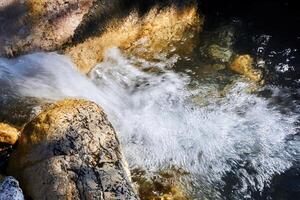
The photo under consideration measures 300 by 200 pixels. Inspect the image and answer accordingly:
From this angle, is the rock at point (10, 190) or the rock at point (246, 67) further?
the rock at point (246, 67)

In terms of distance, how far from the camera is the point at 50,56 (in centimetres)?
469

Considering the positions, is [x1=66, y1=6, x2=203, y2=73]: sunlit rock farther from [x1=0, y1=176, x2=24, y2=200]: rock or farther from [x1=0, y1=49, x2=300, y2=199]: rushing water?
[x1=0, y1=176, x2=24, y2=200]: rock

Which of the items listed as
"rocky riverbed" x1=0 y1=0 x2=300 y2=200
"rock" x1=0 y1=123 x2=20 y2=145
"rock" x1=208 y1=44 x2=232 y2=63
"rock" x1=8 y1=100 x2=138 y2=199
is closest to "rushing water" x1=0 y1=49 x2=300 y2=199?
"rocky riverbed" x1=0 y1=0 x2=300 y2=200

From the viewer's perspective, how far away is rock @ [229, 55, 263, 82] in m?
5.08

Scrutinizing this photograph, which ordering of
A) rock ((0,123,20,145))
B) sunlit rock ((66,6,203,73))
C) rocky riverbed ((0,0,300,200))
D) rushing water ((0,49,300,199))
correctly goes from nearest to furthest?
1. rocky riverbed ((0,0,300,200))
2. rock ((0,123,20,145))
3. rushing water ((0,49,300,199))
4. sunlit rock ((66,6,203,73))

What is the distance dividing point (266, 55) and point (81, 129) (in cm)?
310

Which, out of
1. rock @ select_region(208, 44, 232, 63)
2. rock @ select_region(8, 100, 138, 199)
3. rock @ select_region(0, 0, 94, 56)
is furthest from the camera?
rock @ select_region(208, 44, 232, 63)

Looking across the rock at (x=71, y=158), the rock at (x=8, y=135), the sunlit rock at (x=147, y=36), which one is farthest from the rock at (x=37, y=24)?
the rock at (x=71, y=158)

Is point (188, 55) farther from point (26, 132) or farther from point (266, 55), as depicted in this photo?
point (26, 132)

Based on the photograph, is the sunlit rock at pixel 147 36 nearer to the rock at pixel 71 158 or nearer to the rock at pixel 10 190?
the rock at pixel 71 158

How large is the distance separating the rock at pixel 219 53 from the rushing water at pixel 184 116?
42cm

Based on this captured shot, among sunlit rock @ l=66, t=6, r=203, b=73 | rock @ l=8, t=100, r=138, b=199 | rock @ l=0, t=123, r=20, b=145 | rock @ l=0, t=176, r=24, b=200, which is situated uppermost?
sunlit rock @ l=66, t=6, r=203, b=73

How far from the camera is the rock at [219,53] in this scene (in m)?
5.33

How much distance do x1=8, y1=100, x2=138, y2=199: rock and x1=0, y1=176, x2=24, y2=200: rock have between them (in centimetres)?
6
